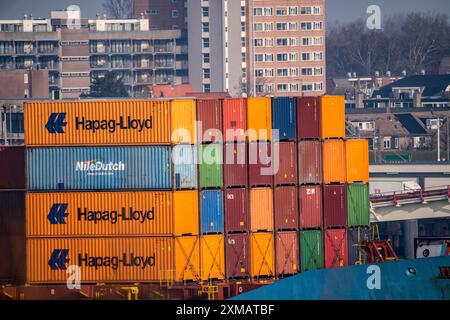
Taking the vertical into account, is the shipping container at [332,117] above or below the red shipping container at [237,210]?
above

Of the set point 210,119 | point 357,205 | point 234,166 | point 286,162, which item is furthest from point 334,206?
point 210,119

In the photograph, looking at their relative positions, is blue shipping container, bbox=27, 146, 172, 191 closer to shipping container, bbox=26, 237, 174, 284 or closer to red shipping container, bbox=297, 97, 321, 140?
shipping container, bbox=26, 237, 174, 284

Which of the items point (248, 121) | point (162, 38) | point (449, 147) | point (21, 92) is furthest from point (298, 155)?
point (162, 38)

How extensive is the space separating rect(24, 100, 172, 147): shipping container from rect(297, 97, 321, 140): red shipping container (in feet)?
15.6

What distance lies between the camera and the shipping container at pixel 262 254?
38719mm

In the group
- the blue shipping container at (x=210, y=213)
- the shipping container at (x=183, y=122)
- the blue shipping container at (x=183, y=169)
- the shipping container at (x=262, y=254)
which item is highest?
the shipping container at (x=183, y=122)

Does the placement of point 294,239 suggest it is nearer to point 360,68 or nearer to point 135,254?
point 135,254

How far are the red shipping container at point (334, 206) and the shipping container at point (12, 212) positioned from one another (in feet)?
35.7

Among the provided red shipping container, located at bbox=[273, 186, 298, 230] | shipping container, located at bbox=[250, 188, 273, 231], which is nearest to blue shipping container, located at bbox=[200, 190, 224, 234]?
shipping container, located at bbox=[250, 188, 273, 231]

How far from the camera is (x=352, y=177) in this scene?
132ft

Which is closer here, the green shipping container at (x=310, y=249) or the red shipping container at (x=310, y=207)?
the green shipping container at (x=310, y=249)

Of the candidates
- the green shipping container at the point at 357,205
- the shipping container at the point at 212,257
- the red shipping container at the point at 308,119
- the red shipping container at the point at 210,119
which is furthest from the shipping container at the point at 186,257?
the green shipping container at the point at 357,205

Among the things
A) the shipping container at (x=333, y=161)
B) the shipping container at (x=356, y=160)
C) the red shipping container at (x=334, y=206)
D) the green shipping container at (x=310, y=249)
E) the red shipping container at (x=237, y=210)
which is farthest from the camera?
the shipping container at (x=356, y=160)

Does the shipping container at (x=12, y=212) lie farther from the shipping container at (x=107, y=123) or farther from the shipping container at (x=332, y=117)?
the shipping container at (x=332, y=117)
